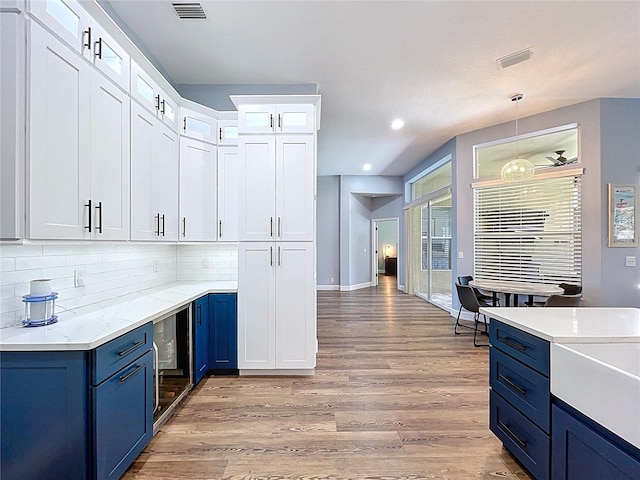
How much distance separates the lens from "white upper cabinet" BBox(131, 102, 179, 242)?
2.34 meters

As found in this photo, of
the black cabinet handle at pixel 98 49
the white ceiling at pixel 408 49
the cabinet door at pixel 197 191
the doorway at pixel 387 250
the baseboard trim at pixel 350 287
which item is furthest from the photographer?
the doorway at pixel 387 250

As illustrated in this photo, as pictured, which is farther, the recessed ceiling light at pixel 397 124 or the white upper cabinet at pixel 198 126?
the recessed ceiling light at pixel 397 124

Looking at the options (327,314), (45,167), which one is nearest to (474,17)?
(45,167)

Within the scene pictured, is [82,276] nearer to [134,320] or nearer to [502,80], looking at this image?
[134,320]

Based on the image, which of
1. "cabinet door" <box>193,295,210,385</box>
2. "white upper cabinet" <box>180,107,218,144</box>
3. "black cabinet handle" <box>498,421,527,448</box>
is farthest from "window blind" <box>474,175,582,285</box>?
"cabinet door" <box>193,295,210,385</box>

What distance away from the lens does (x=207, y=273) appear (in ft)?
12.0

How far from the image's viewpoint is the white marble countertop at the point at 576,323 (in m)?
1.47

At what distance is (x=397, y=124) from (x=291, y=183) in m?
2.68

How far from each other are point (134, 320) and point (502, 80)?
4.32 m

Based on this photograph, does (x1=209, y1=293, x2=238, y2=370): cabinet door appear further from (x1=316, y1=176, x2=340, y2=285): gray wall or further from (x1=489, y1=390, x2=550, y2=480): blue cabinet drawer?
(x1=316, y1=176, x2=340, y2=285): gray wall

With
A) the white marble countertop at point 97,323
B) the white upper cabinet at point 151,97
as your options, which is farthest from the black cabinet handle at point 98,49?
the white marble countertop at point 97,323

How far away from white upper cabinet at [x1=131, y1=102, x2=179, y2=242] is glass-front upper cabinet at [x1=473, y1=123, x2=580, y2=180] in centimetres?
429

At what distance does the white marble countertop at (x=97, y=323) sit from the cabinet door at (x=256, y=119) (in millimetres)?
1709

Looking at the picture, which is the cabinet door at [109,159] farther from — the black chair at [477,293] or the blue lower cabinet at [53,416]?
the black chair at [477,293]
